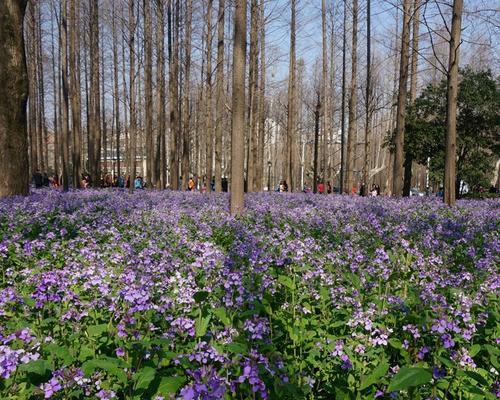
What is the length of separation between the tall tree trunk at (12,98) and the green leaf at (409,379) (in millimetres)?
10898

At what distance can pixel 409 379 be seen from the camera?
1.84 meters

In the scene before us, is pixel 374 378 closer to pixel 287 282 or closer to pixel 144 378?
pixel 144 378

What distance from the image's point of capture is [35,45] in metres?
30.8

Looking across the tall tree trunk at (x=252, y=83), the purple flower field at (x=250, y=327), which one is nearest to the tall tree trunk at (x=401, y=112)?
the tall tree trunk at (x=252, y=83)

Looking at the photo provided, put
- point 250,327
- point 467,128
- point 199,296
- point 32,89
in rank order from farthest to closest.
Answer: point 32,89 → point 467,128 → point 199,296 → point 250,327

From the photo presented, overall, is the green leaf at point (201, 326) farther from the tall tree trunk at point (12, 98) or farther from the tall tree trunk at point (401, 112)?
the tall tree trunk at point (401, 112)

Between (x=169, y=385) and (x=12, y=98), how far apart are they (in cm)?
1068

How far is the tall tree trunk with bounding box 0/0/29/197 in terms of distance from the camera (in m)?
10.6

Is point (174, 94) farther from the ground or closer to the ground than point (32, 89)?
closer to the ground

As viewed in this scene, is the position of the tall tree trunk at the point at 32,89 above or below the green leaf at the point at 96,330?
above

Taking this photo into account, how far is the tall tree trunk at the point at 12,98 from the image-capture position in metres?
10.6

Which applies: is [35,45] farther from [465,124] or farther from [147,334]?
[147,334]

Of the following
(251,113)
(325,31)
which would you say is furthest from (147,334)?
(325,31)

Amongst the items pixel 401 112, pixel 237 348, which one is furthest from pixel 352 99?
pixel 237 348
